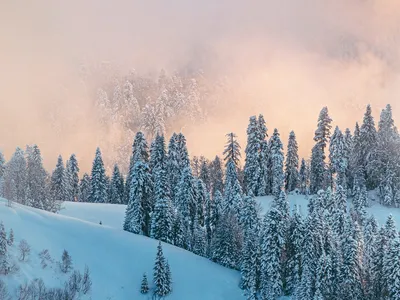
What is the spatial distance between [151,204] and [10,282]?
28.7 m

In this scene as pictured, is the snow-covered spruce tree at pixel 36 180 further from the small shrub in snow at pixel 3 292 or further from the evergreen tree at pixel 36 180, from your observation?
the small shrub in snow at pixel 3 292

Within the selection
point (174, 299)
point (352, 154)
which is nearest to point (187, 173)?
point (174, 299)

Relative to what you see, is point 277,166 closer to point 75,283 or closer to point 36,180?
point 75,283

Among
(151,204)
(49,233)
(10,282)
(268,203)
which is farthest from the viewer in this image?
(268,203)

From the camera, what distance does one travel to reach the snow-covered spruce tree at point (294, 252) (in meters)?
53.6

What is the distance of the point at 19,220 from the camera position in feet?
180

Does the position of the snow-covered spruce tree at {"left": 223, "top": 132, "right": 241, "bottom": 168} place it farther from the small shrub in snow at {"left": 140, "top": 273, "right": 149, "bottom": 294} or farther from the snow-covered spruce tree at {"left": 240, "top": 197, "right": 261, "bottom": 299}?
the small shrub in snow at {"left": 140, "top": 273, "right": 149, "bottom": 294}

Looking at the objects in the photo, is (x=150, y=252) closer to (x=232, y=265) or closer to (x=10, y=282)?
(x=232, y=265)

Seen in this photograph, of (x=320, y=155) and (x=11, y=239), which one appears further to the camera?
(x=320, y=155)

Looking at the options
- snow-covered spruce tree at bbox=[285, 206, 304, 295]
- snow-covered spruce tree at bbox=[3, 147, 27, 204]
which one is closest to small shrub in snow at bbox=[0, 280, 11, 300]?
snow-covered spruce tree at bbox=[285, 206, 304, 295]

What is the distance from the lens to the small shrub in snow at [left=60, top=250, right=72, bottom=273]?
50434 millimetres

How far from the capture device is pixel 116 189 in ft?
364

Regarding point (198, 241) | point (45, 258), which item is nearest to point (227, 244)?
point (198, 241)

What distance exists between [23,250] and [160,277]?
16335 millimetres
